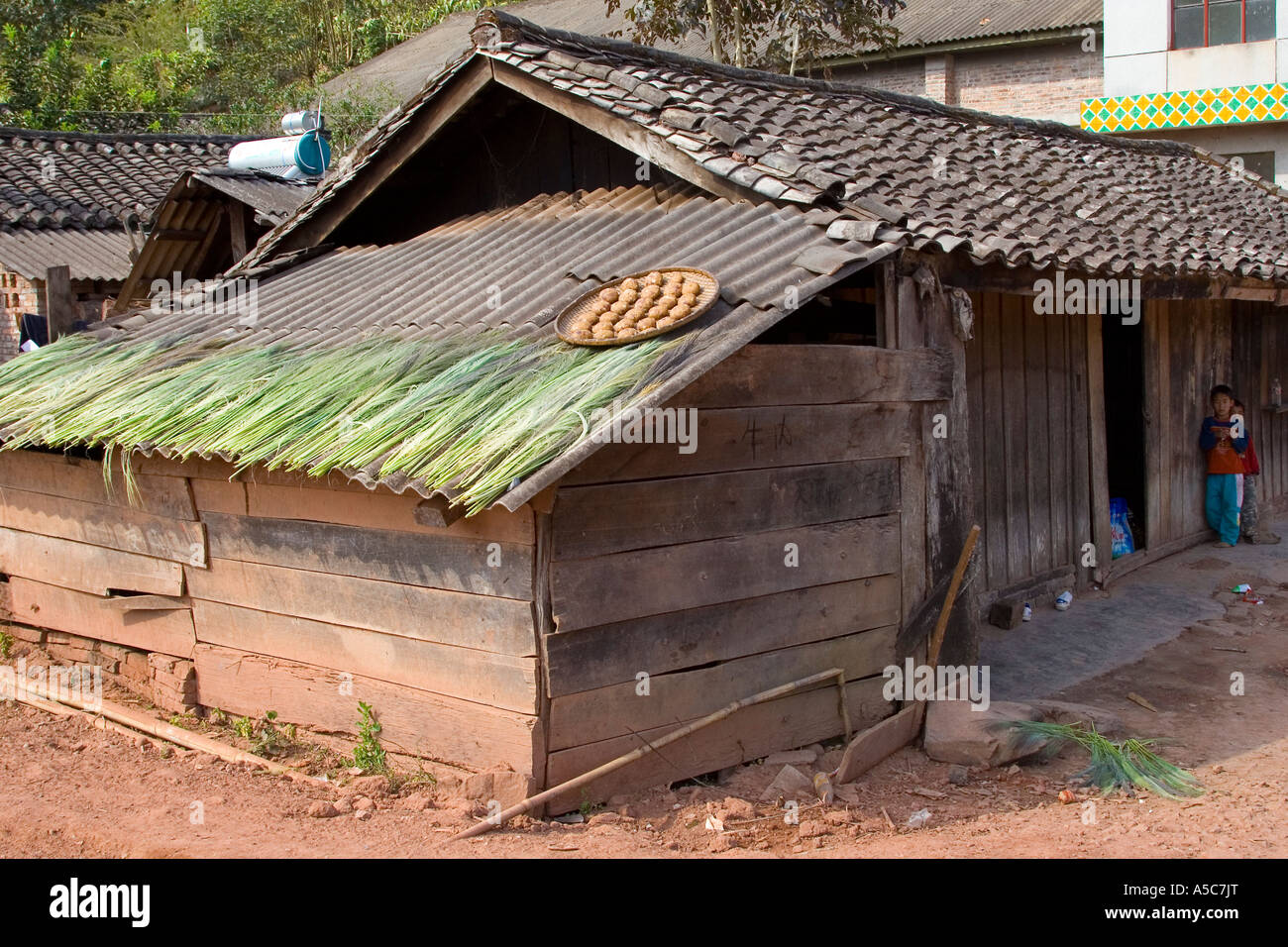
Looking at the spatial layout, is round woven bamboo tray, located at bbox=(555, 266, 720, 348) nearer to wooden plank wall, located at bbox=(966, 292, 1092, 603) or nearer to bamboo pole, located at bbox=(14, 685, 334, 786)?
bamboo pole, located at bbox=(14, 685, 334, 786)

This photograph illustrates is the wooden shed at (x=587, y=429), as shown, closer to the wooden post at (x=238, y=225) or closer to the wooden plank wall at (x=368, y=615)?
the wooden plank wall at (x=368, y=615)

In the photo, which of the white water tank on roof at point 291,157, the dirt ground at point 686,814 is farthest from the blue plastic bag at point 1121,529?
the white water tank on roof at point 291,157

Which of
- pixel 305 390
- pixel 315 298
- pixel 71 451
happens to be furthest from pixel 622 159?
pixel 71 451

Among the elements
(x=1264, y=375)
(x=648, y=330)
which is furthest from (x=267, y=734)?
(x=1264, y=375)

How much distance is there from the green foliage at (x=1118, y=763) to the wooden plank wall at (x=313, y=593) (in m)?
2.83

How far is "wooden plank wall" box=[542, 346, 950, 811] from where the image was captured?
5414 millimetres

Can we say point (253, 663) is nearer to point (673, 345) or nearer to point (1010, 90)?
point (673, 345)

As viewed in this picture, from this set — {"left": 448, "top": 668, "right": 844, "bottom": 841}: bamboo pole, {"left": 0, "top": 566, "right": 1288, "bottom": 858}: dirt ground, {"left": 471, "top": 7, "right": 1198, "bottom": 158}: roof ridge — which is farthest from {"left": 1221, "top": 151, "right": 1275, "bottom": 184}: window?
{"left": 448, "top": 668, "right": 844, "bottom": 841}: bamboo pole

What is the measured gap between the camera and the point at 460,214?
8.88 m

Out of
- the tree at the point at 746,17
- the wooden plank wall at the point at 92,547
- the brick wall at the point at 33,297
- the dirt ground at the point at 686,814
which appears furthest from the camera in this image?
the tree at the point at 746,17

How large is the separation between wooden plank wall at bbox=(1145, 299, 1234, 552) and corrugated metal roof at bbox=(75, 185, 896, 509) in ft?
17.5

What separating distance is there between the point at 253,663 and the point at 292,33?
31.4m

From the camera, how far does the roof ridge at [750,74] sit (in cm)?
770

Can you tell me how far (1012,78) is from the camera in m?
24.3
